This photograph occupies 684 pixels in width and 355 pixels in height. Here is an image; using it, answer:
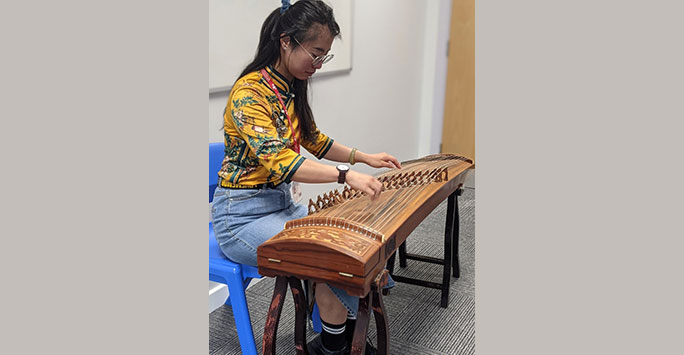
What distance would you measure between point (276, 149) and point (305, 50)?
0.35 meters

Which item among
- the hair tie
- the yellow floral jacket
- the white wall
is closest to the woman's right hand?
the yellow floral jacket

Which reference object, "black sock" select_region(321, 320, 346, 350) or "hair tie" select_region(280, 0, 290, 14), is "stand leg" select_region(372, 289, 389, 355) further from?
"hair tie" select_region(280, 0, 290, 14)

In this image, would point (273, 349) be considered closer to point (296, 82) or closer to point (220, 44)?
point (296, 82)

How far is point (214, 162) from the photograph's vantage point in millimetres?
1772

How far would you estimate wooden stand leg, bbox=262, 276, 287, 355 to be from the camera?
4.43ft

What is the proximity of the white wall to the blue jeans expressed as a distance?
535mm

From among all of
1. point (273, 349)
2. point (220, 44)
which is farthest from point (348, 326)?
point (220, 44)

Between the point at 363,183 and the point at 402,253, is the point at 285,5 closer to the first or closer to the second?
the point at 363,183

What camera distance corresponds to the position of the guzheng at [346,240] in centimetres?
115

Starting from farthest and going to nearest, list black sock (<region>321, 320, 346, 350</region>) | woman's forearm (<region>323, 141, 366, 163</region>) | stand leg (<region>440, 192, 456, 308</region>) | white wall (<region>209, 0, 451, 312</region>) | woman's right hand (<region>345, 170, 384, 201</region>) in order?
1. white wall (<region>209, 0, 451, 312</region>)
2. stand leg (<region>440, 192, 456, 308</region>)
3. woman's forearm (<region>323, 141, 366, 163</region>)
4. black sock (<region>321, 320, 346, 350</region>)
5. woman's right hand (<region>345, 170, 384, 201</region>)

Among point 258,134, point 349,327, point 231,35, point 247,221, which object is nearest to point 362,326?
point 349,327

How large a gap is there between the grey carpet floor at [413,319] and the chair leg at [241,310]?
362 millimetres

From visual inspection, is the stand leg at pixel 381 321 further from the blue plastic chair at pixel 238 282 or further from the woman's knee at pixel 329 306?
the blue plastic chair at pixel 238 282

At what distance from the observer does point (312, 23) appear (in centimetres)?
147
